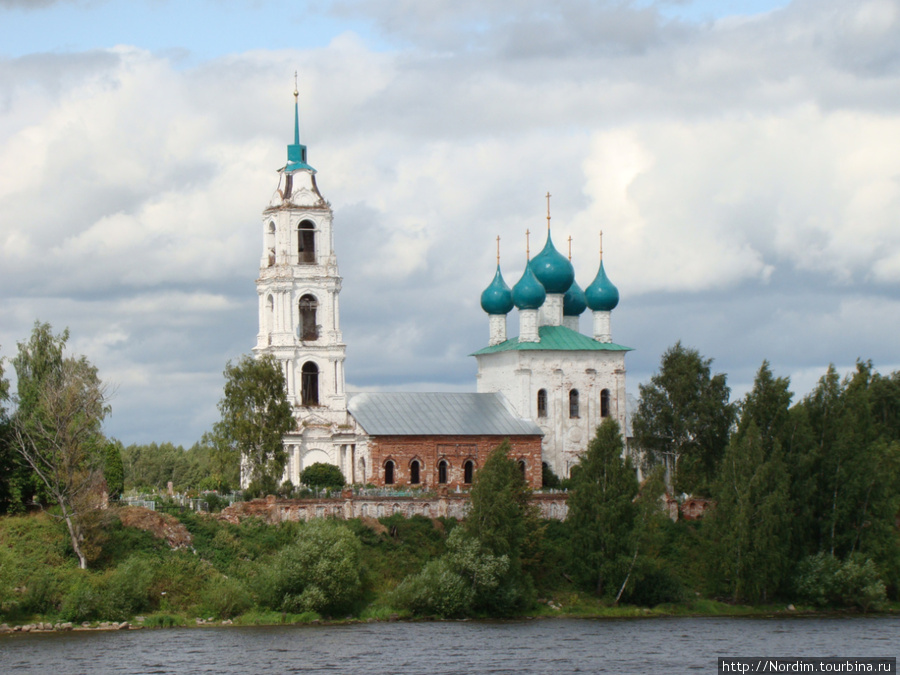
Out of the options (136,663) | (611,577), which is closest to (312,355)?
(611,577)

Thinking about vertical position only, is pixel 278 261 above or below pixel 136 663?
above

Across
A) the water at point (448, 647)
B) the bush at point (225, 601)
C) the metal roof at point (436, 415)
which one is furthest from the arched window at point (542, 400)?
the bush at point (225, 601)

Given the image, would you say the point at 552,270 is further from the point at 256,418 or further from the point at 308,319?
the point at 256,418

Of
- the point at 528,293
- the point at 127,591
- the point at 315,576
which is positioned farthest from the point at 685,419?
the point at 127,591

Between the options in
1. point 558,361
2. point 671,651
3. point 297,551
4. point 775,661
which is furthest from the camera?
point 558,361

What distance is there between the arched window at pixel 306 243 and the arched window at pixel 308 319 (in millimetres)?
1392

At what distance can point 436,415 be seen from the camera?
192 ft

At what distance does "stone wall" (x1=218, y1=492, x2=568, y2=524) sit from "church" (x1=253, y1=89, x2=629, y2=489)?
3.04 meters

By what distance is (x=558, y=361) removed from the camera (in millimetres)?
60750

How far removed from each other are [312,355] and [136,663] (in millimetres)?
20229

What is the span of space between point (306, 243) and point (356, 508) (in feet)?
38.1

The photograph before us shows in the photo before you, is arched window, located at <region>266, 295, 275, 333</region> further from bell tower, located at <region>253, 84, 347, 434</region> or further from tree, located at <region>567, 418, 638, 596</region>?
tree, located at <region>567, 418, 638, 596</region>

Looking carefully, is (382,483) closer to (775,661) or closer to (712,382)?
(712,382)

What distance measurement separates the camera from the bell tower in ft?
184
